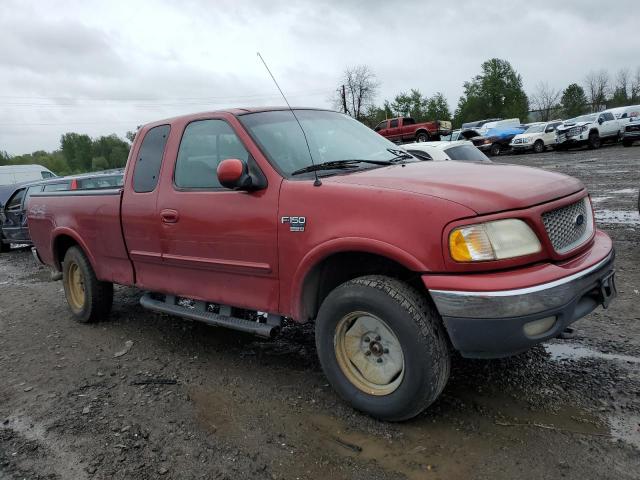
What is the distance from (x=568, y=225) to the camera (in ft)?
9.84

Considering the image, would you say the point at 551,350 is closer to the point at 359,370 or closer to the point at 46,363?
the point at 359,370

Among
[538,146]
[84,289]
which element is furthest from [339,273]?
[538,146]

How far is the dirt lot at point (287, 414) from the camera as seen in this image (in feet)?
8.94

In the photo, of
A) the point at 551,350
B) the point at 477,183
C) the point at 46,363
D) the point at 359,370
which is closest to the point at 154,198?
the point at 46,363

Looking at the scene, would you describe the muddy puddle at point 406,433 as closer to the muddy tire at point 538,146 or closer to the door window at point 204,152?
the door window at point 204,152

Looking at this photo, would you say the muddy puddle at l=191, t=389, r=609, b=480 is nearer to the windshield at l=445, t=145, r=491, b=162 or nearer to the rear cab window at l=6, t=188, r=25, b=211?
the windshield at l=445, t=145, r=491, b=162

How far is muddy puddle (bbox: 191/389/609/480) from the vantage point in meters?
2.71

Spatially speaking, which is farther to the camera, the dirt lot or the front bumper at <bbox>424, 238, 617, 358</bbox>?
the dirt lot

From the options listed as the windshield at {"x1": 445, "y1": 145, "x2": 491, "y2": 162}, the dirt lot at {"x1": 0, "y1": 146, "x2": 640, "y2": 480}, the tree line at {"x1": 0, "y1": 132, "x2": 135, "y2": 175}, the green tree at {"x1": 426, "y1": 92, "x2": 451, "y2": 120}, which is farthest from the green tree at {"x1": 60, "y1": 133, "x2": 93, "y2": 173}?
the dirt lot at {"x1": 0, "y1": 146, "x2": 640, "y2": 480}

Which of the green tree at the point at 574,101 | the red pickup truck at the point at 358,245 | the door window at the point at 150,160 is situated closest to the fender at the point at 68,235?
the red pickup truck at the point at 358,245

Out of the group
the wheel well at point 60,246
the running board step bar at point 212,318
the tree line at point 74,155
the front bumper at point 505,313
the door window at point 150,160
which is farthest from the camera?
the tree line at point 74,155

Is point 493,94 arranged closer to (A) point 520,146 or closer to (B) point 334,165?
(A) point 520,146

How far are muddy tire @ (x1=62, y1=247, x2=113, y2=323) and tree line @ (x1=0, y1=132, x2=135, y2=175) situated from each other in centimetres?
6982

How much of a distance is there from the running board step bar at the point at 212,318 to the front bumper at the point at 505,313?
1.32 metres
